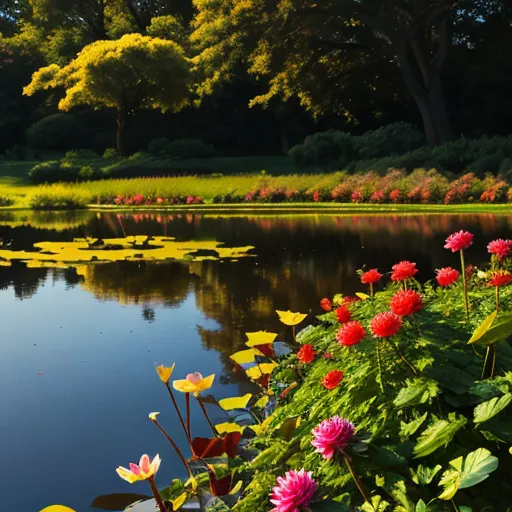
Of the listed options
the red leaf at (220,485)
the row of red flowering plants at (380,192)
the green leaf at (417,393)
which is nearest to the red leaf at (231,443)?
the red leaf at (220,485)

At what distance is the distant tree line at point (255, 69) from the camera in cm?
2844

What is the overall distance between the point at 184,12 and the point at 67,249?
42.2 m

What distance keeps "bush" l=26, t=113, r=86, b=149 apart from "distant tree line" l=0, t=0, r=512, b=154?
105 mm

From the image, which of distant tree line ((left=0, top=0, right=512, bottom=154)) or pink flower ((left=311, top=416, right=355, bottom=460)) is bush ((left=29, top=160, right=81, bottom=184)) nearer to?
distant tree line ((left=0, top=0, right=512, bottom=154))

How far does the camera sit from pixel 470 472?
2.06 meters

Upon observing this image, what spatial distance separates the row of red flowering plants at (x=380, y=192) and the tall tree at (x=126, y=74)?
12.9 meters

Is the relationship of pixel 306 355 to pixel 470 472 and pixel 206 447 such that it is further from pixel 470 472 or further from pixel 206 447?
pixel 470 472

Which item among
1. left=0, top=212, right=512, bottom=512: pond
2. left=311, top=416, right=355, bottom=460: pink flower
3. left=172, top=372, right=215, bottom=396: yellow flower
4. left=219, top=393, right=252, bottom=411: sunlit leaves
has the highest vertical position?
left=311, top=416, right=355, bottom=460: pink flower

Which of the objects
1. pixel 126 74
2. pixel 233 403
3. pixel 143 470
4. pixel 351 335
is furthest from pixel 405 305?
pixel 126 74

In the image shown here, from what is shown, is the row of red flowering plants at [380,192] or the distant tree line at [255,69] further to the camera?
the distant tree line at [255,69]

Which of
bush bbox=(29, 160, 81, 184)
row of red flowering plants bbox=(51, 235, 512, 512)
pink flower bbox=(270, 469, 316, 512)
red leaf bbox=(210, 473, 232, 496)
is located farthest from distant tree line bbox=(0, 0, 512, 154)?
pink flower bbox=(270, 469, 316, 512)

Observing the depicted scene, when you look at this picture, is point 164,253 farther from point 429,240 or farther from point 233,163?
point 233,163

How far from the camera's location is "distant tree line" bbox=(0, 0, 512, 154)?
1120 inches

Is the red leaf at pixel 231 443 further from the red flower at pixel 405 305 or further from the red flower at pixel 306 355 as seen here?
the red flower at pixel 405 305
